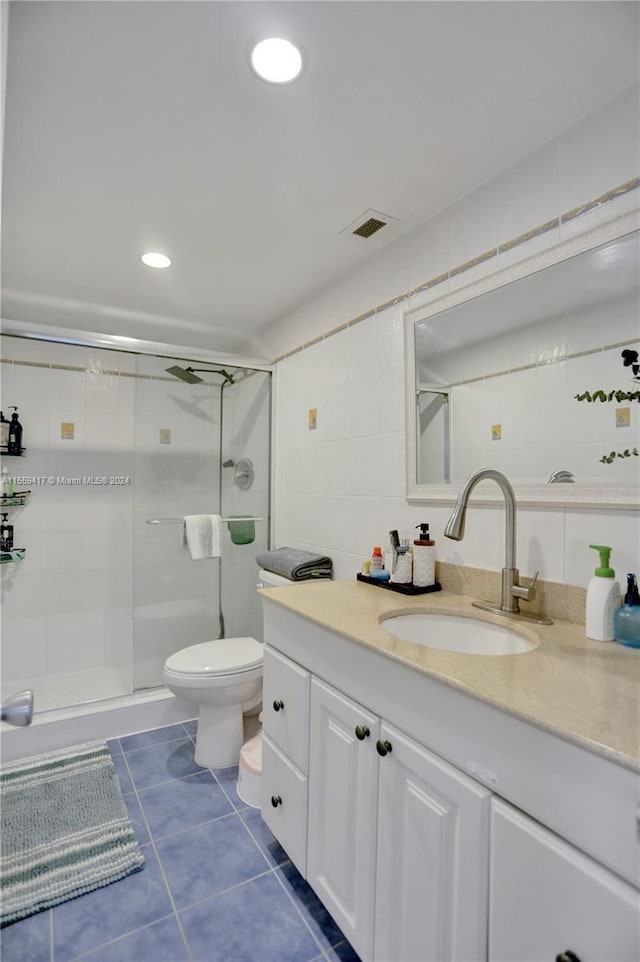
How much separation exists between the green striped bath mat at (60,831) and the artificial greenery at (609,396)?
1921 mm

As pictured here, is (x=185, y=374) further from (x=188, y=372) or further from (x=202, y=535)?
(x=202, y=535)

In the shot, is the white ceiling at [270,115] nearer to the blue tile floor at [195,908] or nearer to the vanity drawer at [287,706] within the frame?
the vanity drawer at [287,706]

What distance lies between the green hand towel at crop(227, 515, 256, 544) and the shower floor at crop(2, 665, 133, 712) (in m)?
0.94

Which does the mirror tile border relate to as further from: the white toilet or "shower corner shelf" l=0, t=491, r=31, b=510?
"shower corner shelf" l=0, t=491, r=31, b=510

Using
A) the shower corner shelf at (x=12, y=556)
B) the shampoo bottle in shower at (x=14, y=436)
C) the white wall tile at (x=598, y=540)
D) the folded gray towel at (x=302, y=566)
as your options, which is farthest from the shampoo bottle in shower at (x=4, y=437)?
the white wall tile at (x=598, y=540)

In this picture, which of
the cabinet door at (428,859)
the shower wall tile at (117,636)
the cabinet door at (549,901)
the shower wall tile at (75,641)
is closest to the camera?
the cabinet door at (549,901)

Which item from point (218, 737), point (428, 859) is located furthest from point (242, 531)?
point (428, 859)

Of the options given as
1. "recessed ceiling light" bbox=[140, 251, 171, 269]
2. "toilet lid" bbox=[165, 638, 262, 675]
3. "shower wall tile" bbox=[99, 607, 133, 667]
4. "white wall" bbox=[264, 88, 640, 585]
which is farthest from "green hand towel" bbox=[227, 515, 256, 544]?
"recessed ceiling light" bbox=[140, 251, 171, 269]

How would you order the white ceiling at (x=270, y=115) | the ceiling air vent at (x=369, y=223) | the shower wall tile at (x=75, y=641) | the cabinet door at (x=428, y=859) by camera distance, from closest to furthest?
the cabinet door at (x=428, y=859) → the white ceiling at (x=270, y=115) → the ceiling air vent at (x=369, y=223) → the shower wall tile at (x=75, y=641)

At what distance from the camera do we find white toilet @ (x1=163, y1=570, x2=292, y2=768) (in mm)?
1868

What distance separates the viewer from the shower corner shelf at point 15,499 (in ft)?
8.09

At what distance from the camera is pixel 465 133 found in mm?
1260

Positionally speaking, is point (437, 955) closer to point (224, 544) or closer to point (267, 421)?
point (224, 544)

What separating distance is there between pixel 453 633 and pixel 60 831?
153 cm
